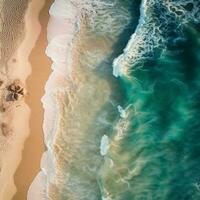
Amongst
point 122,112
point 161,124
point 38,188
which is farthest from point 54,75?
point 161,124

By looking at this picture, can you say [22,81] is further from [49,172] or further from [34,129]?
[49,172]

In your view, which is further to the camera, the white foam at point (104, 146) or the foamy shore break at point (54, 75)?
the white foam at point (104, 146)

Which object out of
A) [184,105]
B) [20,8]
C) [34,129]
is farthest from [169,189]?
[20,8]

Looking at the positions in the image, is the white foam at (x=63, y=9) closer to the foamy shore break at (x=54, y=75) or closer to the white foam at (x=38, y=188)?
the foamy shore break at (x=54, y=75)

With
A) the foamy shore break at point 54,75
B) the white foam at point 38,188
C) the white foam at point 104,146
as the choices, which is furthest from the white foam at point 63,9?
the white foam at point 38,188

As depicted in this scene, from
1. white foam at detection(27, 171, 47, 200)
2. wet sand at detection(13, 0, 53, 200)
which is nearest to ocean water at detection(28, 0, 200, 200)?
white foam at detection(27, 171, 47, 200)
